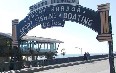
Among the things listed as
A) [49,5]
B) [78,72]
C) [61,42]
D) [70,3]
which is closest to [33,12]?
[49,5]

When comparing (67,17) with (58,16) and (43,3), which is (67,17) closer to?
(58,16)

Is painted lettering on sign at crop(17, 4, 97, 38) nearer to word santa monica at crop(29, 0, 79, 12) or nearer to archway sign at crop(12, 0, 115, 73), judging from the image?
archway sign at crop(12, 0, 115, 73)

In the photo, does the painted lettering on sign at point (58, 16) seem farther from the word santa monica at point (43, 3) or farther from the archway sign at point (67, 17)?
the word santa monica at point (43, 3)

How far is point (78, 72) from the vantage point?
1205 inches

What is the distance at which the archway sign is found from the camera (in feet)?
78.2

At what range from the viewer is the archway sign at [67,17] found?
23839 millimetres

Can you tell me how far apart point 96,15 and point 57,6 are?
4.57m

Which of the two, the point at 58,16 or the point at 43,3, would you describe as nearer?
the point at 58,16

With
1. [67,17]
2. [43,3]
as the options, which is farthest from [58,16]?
[43,3]

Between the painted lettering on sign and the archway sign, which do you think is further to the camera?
the painted lettering on sign

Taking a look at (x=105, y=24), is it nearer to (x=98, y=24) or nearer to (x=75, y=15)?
(x=98, y=24)

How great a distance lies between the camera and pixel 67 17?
28.3 m

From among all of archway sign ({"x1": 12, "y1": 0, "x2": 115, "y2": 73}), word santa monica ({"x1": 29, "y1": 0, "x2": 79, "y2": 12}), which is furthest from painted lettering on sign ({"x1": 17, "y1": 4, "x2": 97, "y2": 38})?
word santa monica ({"x1": 29, "y1": 0, "x2": 79, "y2": 12})

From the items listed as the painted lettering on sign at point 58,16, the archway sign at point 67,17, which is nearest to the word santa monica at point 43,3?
the archway sign at point 67,17
